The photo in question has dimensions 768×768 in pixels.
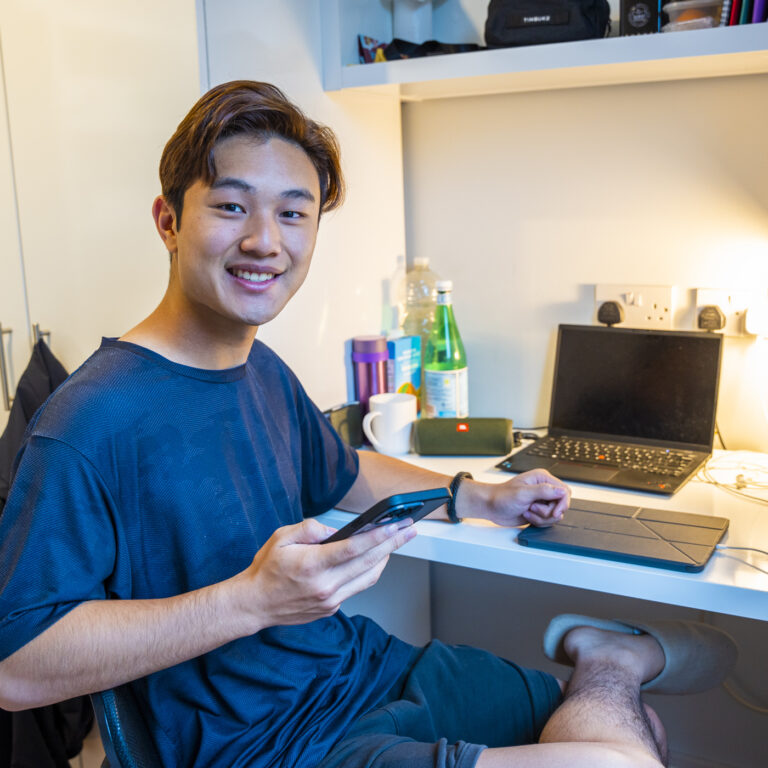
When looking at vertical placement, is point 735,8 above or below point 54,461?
above

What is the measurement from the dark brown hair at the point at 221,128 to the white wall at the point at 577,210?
80cm

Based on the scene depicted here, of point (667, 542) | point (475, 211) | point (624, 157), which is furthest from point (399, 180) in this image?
point (667, 542)

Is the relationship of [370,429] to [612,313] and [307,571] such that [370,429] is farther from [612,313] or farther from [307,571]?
[307,571]

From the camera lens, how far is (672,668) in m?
1.24

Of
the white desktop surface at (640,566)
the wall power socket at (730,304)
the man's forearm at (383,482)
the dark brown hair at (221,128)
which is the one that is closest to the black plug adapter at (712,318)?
the wall power socket at (730,304)

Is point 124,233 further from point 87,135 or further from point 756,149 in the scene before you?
point 756,149

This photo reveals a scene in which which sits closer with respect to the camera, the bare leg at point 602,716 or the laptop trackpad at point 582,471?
the bare leg at point 602,716

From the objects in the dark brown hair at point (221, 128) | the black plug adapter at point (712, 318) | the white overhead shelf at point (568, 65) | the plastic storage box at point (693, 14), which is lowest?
the black plug adapter at point (712, 318)

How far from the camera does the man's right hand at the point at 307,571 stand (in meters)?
0.87

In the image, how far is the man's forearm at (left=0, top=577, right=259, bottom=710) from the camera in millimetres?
836

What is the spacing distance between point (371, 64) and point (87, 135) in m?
0.57

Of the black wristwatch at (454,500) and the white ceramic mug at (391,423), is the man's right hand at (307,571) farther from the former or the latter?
the white ceramic mug at (391,423)

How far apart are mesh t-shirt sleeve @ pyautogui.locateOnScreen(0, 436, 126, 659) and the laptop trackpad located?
0.84 metres

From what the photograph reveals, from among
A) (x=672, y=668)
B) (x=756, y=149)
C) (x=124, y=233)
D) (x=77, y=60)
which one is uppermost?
(x=77, y=60)
